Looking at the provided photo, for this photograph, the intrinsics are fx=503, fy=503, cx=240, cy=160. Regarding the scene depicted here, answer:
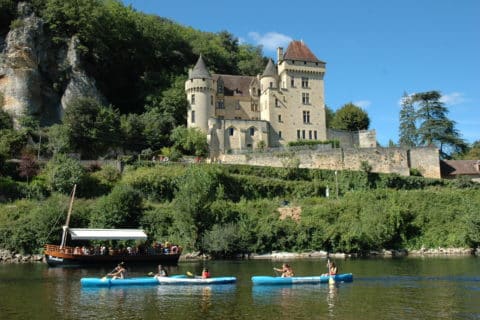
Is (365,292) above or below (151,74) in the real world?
below

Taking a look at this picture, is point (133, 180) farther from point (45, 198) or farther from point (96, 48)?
point (96, 48)

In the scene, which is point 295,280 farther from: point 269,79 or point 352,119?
point 352,119

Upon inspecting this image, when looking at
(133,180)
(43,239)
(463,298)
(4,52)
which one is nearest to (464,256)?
(463,298)

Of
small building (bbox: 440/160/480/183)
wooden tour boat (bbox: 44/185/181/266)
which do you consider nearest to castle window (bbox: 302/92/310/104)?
small building (bbox: 440/160/480/183)

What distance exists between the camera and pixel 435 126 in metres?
69.3

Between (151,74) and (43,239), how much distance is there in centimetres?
3174

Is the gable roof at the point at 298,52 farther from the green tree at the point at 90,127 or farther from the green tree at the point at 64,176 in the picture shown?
the green tree at the point at 64,176

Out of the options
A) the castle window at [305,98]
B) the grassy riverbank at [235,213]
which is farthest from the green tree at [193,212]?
the castle window at [305,98]

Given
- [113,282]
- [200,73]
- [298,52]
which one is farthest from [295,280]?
[298,52]

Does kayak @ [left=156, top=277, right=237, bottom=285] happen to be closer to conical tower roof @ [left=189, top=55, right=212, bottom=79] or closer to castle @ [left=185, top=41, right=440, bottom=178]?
castle @ [left=185, top=41, right=440, bottom=178]

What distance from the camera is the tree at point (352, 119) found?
227 feet

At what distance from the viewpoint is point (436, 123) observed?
69.2 metres

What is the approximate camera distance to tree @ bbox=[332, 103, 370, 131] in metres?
69.3

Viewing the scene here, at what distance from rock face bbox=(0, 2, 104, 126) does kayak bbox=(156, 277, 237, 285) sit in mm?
32785
